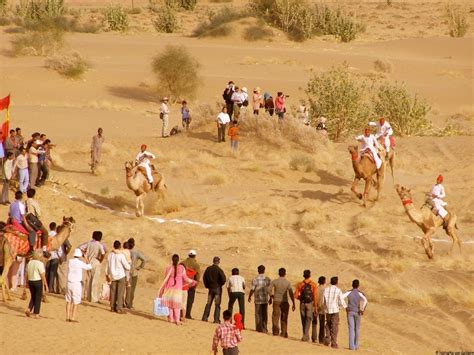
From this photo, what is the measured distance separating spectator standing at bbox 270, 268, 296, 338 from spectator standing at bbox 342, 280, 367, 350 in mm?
834

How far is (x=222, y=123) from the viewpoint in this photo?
33344mm

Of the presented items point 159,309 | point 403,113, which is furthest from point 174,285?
point 403,113

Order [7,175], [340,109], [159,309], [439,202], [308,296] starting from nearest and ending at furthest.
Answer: [308,296], [159,309], [439,202], [7,175], [340,109]

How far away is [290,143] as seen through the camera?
33969mm

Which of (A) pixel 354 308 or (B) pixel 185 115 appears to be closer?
(A) pixel 354 308

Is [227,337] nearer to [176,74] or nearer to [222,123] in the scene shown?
[222,123]

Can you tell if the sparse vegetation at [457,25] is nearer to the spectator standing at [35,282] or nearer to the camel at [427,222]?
the camel at [427,222]

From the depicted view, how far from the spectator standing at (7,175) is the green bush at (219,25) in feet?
121

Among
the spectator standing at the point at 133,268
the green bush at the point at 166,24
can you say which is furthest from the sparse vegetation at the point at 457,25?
the spectator standing at the point at 133,268

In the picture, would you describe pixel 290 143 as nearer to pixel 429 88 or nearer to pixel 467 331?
pixel 467 331

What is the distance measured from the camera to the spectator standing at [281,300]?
17.7 meters

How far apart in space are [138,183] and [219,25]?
3708 cm

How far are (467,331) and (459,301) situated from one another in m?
1.43

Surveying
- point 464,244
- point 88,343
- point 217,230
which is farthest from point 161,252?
point 88,343
